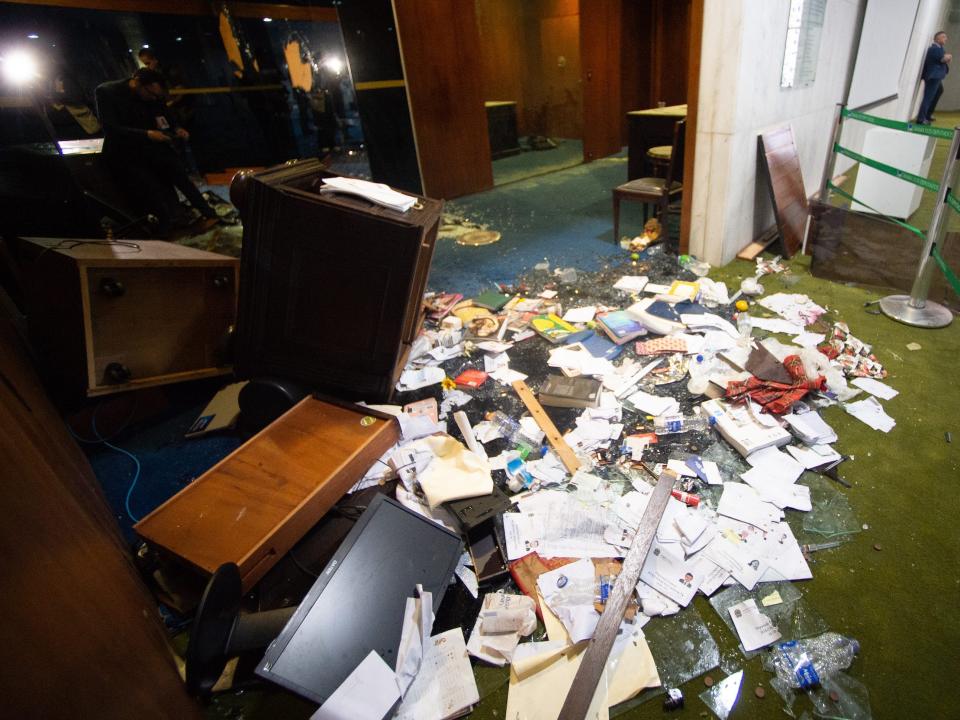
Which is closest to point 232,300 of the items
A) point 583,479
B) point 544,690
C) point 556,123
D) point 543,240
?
point 583,479

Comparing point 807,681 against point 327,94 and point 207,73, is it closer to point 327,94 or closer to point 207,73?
point 327,94

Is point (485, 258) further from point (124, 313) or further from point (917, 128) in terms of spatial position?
point (917, 128)

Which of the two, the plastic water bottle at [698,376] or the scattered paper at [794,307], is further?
the scattered paper at [794,307]

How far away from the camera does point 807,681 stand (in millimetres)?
1167

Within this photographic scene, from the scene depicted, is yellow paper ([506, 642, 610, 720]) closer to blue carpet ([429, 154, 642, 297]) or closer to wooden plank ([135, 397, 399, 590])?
wooden plank ([135, 397, 399, 590])

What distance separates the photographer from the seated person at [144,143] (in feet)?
13.6

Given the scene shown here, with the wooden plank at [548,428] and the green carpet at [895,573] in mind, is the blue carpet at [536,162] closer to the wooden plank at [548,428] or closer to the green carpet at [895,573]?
the wooden plank at [548,428]

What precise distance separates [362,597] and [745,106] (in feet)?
11.6

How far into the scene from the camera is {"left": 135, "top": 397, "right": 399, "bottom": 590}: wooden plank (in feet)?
4.56

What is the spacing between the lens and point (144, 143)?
4.36 m

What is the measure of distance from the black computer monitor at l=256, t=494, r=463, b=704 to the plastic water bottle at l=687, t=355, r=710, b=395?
Result: 4.48ft

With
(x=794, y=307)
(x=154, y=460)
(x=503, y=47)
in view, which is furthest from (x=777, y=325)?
(x=503, y=47)

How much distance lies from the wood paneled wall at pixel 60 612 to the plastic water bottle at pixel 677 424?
5.98ft

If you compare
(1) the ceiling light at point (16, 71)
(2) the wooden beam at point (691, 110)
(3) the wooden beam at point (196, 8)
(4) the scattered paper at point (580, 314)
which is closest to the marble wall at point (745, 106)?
(2) the wooden beam at point (691, 110)
